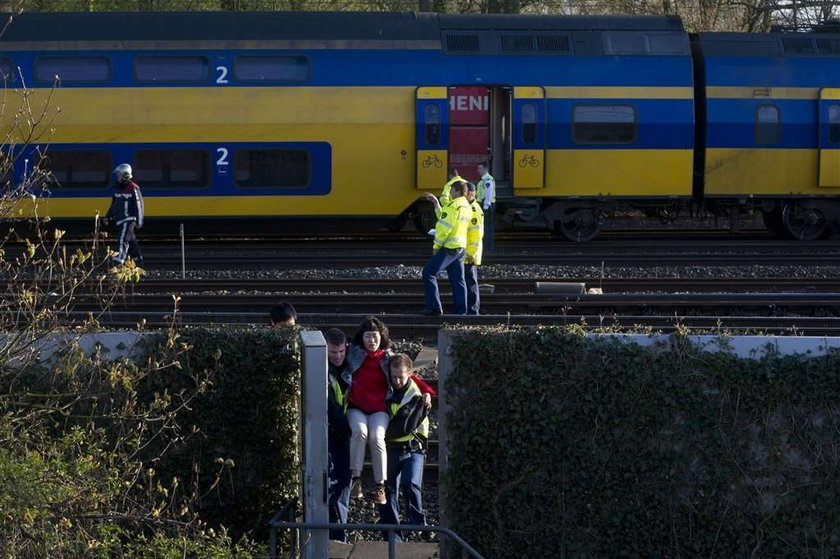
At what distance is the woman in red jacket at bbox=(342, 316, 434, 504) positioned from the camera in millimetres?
7285

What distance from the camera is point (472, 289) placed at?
13.0 metres

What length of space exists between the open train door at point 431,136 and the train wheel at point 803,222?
6.44 meters

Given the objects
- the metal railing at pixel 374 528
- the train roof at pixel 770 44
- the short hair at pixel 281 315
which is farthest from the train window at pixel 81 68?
the metal railing at pixel 374 528

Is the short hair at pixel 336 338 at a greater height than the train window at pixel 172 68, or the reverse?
the train window at pixel 172 68

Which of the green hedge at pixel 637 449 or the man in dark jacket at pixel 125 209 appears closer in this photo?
the green hedge at pixel 637 449

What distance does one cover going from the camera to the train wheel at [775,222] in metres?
20.6

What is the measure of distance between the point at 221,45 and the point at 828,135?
34.9 feet

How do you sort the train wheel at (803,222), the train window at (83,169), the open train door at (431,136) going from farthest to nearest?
1. the train wheel at (803,222)
2. the open train door at (431,136)
3. the train window at (83,169)

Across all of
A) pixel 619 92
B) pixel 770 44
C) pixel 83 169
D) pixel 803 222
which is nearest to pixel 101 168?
pixel 83 169

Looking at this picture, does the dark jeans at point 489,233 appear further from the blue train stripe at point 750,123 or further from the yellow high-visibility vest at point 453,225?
the yellow high-visibility vest at point 453,225

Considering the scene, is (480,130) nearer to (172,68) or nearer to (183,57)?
(183,57)

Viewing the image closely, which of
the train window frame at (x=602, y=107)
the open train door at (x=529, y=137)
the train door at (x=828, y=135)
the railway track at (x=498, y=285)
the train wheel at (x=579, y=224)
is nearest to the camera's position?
the railway track at (x=498, y=285)

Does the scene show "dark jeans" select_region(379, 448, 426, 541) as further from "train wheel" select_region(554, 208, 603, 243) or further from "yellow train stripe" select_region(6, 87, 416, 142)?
"train wheel" select_region(554, 208, 603, 243)

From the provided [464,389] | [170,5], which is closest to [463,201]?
[464,389]
